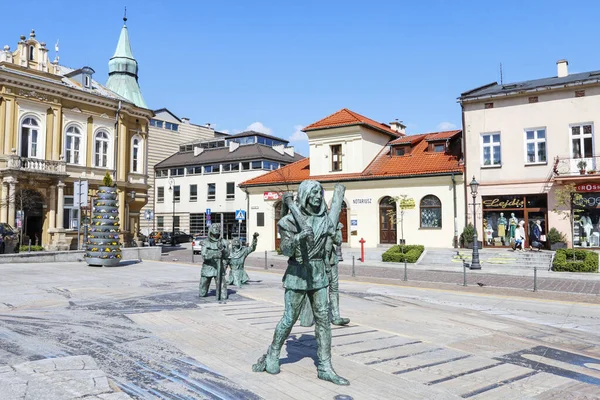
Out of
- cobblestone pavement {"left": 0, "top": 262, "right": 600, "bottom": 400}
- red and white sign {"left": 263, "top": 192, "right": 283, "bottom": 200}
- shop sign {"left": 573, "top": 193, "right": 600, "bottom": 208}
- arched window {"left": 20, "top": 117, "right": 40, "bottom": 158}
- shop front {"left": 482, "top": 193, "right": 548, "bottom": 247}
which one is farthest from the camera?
red and white sign {"left": 263, "top": 192, "right": 283, "bottom": 200}

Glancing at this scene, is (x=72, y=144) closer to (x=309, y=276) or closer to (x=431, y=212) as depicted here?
(x=431, y=212)

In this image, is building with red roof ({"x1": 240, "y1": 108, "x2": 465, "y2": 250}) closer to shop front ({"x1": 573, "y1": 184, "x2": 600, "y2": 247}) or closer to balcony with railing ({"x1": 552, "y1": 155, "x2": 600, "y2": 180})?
balcony with railing ({"x1": 552, "y1": 155, "x2": 600, "y2": 180})

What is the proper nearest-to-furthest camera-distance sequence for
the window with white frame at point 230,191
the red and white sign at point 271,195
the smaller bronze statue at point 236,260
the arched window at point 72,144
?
the smaller bronze statue at point 236,260 → the arched window at point 72,144 → the red and white sign at point 271,195 → the window with white frame at point 230,191

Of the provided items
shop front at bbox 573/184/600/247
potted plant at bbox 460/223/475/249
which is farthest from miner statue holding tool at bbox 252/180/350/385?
shop front at bbox 573/184/600/247

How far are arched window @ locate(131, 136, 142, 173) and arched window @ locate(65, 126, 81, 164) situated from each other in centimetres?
425

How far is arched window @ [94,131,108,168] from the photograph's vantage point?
32537 mm

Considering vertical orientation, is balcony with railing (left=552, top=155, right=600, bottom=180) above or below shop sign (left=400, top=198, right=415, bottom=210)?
above

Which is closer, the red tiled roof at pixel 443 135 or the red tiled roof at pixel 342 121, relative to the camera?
the red tiled roof at pixel 443 135

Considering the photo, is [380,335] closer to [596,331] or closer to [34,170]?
[596,331]

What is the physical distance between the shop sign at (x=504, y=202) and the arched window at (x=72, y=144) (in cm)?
2573

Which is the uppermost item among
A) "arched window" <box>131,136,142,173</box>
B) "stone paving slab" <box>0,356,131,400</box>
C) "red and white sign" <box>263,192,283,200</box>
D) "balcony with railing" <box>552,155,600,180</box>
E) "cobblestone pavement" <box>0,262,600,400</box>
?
"arched window" <box>131,136,142,173</box>

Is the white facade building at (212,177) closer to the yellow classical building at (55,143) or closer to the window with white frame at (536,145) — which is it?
the yellow classical building at (55,143)

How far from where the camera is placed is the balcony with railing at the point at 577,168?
75.1 ft

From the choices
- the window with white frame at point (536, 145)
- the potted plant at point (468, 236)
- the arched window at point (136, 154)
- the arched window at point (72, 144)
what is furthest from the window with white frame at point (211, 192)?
the window with white frame at point (536, 145)
